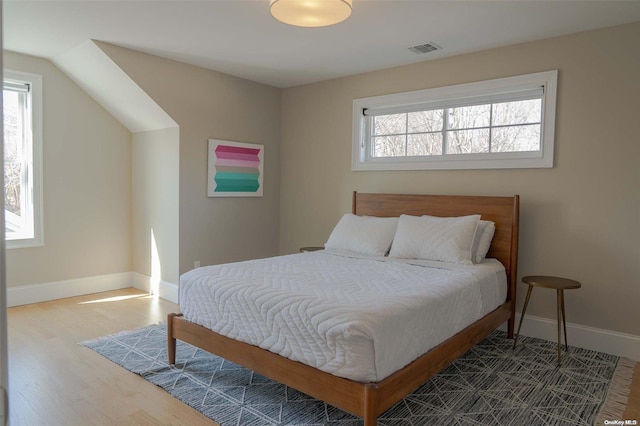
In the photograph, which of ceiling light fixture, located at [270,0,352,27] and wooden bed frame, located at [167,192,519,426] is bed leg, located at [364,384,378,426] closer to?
wooden bed frame, located at [167,192,519,426]

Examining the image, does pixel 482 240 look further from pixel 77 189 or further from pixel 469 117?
pixel 77 189

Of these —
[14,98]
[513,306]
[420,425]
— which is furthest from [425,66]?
[14,98]

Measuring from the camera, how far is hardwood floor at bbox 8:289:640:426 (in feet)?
7.16

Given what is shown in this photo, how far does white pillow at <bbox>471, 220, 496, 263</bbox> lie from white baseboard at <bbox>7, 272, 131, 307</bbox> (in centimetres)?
383

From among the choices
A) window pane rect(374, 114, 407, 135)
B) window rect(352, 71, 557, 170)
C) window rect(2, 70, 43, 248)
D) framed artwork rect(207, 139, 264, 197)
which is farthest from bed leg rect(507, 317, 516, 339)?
window rect(2, 70, 43, 248)

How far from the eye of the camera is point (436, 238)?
132 inches

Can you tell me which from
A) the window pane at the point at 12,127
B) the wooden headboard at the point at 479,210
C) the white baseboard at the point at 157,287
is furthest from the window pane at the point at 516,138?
the window pane at the point at 12,127

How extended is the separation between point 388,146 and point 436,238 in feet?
4.64

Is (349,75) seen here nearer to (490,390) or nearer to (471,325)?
(471,325)

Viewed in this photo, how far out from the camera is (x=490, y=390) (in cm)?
253

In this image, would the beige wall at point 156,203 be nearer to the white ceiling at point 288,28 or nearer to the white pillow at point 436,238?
the white ceiling at point 288,28

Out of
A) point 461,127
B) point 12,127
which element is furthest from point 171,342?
point 461,127

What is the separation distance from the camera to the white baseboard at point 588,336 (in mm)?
3062

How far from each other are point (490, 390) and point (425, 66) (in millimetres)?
2881
